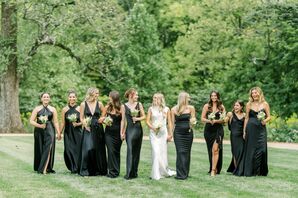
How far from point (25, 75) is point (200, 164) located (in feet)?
82.0

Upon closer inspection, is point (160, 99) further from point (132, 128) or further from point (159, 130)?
point (132, 128)

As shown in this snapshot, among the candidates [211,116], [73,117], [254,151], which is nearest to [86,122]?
[73,117]

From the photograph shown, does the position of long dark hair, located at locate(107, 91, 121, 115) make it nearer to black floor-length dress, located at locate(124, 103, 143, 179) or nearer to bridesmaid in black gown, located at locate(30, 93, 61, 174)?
black floor-length dress, located at locate(124, 103, 143, 179)

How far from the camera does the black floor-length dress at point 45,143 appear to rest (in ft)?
47.5

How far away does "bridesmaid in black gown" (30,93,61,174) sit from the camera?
1445cm

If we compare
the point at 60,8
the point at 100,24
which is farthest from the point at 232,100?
the point at 60,8

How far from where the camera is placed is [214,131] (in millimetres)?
14531

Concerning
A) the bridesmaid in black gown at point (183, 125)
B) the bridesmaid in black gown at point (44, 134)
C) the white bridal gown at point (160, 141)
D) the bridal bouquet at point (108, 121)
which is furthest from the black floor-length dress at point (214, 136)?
the bridesmaid in black gown at point (44, 134)

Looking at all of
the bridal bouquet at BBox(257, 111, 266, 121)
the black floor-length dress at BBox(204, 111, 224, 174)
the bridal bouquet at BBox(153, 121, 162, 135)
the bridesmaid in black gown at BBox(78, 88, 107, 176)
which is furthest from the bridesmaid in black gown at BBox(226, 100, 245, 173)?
the bridesmaid in black gown at BBox(78, 88, 107, 176)

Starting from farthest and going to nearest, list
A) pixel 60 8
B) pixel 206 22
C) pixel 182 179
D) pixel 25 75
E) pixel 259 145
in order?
pixel 206 22 → pixel 25 75 → pixel 60 8 → pixel 259 145 → pixel 182 179

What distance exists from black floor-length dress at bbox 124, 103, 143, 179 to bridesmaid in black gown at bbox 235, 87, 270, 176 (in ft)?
7.64

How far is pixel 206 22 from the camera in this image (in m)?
44.1

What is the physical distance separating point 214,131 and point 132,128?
6.46ft

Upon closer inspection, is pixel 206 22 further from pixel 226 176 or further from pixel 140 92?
pixel 226 176
